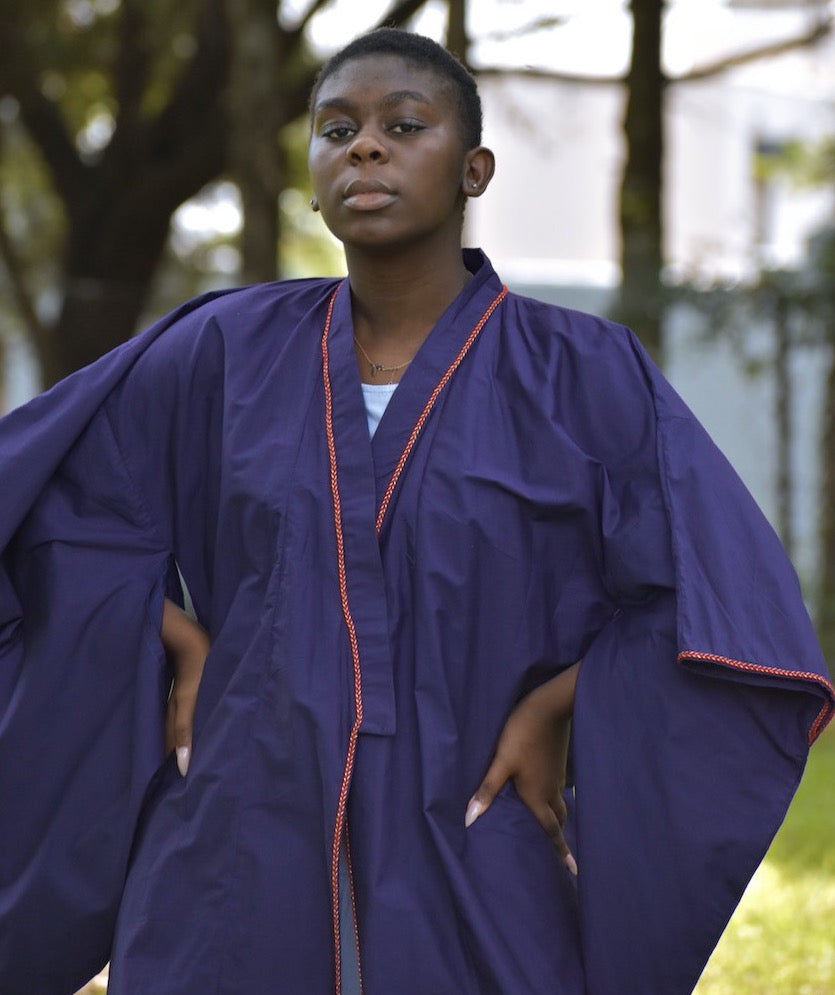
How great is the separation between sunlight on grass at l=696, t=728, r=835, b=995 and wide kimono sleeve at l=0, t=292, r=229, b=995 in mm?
2050

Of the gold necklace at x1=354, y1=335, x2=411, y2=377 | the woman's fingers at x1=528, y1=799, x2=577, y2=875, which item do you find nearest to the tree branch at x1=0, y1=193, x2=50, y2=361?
the gold necklace at x1=354, y1=335, x2=411, y2=377

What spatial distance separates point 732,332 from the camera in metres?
8.77

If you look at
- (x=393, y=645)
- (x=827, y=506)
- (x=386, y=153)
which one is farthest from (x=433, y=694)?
(x=827, y=506)

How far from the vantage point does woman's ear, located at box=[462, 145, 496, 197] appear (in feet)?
8.86

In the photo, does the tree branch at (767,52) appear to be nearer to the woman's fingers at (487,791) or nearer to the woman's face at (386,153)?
the woman's face at (386,153)

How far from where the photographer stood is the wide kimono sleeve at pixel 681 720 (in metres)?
2.43

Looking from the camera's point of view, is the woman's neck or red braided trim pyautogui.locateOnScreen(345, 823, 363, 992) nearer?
red braided trim pyautogui.locateOnScreen(345, 823, 363, 992)

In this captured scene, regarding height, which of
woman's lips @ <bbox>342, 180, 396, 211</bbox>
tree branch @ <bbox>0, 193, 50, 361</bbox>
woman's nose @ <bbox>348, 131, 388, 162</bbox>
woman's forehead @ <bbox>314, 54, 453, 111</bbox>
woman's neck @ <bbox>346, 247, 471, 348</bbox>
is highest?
woman's forehead @ <bbox>314, 54, 453, 111</bbox>

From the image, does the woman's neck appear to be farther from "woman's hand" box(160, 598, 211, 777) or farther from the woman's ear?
"woman's hand" box(160, 598, 211, 777)

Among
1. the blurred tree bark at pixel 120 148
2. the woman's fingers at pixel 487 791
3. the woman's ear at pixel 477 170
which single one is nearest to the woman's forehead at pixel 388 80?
the woman's ear at pixel 477 170

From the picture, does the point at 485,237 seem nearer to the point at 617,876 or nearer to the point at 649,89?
the point at 649,89

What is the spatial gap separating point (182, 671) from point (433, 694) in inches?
18.1

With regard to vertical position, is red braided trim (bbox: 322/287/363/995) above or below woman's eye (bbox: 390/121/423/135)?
below

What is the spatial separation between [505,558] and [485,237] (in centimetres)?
2458
